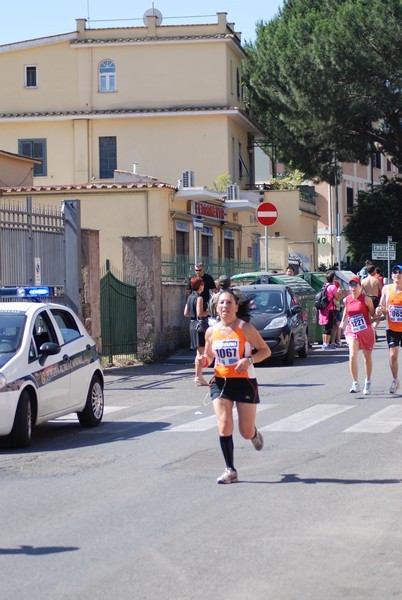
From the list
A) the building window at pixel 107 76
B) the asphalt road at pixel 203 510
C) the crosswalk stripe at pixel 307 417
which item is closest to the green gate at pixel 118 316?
the asphalt road at pixel 203 510

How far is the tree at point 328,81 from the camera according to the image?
45062mm

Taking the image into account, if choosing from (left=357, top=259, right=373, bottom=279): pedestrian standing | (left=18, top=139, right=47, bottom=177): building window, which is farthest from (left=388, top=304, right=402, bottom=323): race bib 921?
(left=18, top=139, right=47, bottom=177): building window

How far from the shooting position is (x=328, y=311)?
28828 mm

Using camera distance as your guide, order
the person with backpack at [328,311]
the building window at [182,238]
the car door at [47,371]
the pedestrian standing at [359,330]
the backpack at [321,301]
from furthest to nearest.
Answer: the building window at [182,238]
the backpack at [321,301]
the person with backpack at [328,311]
the pedestrian standing at [359,330]
the car door at [47,371]

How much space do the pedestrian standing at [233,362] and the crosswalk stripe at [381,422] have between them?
3.36 meters

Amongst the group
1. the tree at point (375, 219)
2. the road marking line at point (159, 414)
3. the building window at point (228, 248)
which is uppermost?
the tree at point (375, 219)

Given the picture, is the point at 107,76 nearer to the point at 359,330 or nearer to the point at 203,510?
the point at 359,330

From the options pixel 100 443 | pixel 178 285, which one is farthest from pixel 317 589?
pixel 178 285

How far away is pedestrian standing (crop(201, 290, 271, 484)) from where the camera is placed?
10.1 m

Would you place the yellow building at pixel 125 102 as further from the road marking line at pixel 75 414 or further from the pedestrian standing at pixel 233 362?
the pedestrian standing at pixel 233 362

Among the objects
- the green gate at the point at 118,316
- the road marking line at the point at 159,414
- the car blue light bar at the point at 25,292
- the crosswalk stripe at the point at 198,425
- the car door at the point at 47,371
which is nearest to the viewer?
the car door at the point at 47,371

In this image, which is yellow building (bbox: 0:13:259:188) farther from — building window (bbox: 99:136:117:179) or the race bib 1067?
the race bib 1067

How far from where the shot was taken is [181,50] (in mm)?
51469

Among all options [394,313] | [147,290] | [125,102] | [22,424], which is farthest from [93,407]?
[125,102]
